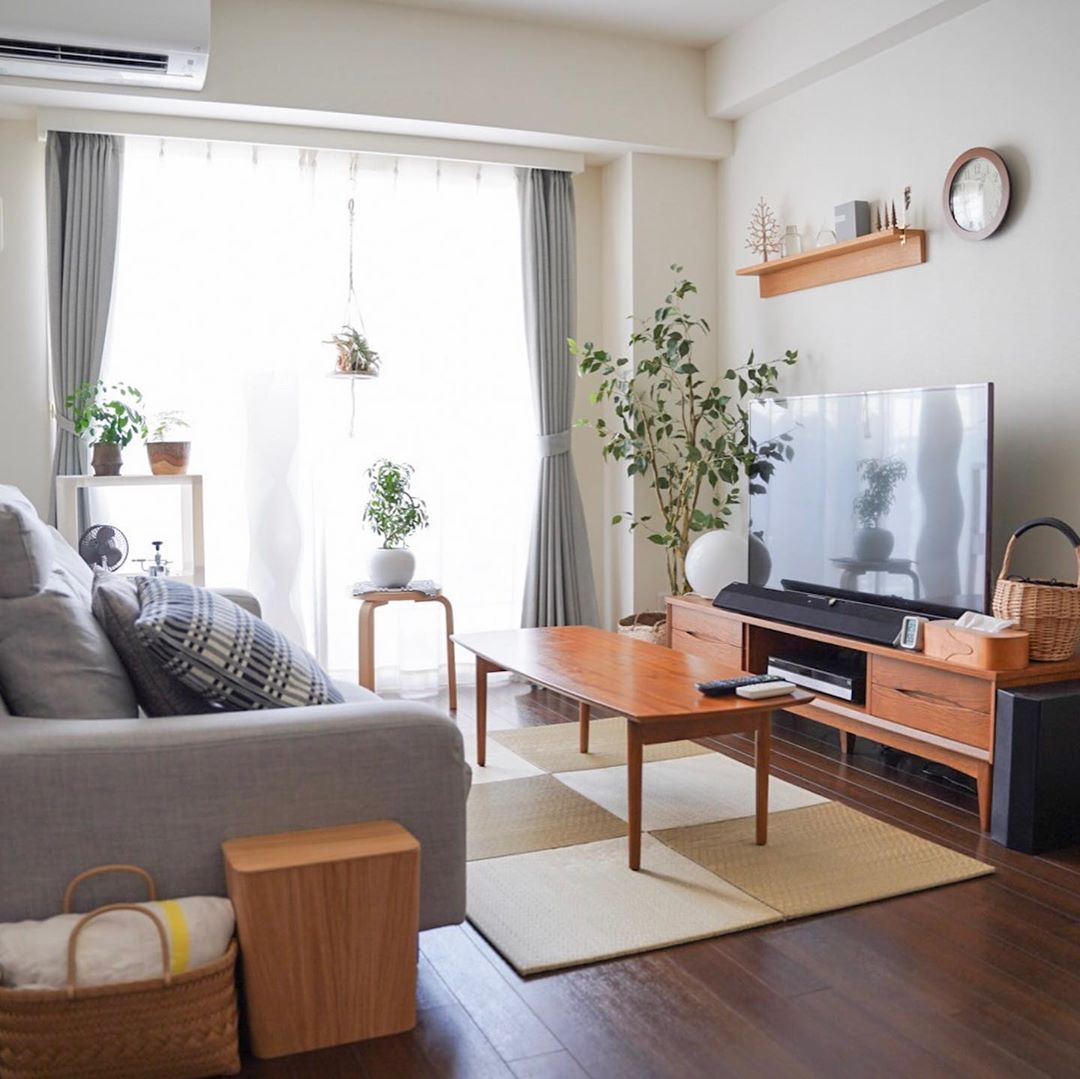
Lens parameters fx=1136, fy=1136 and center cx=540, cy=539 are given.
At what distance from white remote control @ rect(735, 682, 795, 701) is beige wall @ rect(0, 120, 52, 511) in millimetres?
3138

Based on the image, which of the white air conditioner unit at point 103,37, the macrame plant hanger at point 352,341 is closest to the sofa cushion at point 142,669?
the white air conditioner unit at point 103,37

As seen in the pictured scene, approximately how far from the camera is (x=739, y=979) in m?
2.26

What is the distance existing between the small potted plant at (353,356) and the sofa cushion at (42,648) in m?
2.73

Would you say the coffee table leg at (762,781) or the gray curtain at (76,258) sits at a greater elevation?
the gray curtain at (76,258)

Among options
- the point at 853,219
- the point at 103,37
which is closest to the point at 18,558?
the point at 103,37

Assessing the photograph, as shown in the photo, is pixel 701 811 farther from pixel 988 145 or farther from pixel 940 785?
pixel 988 145

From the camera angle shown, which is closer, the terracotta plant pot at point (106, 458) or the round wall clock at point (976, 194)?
the round wall clock at point (976, 194)

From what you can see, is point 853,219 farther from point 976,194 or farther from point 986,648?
point 986,648

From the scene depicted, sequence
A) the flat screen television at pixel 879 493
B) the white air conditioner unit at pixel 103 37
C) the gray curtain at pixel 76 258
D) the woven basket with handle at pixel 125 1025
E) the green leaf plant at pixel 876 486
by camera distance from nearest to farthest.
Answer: the woven basket with handle at pixel 125 1025
the white air conditioner unit at pixel 103 37
the flat screen television at pixel 879 493
the green leaf plant at pixel 876 486
the gray curtain at pixel 76 258

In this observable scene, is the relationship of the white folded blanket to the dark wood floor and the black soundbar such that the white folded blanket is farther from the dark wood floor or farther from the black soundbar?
the black soundbar

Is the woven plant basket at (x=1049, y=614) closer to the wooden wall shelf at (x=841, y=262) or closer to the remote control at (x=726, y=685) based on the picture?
the remote control at (x=726, y=685)

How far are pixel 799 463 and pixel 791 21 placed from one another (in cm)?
179

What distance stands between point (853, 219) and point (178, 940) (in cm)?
357

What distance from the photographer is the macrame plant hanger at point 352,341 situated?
15.6ft
